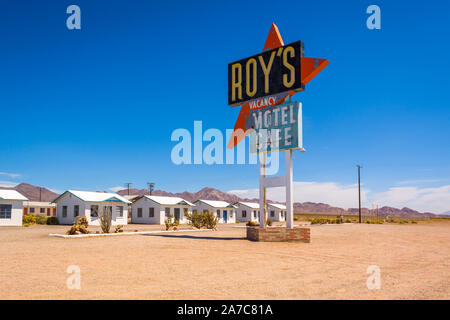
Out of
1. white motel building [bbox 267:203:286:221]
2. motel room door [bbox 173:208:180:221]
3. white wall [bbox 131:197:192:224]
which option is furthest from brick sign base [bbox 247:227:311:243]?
white motel building [bbox 267:203:286:221]

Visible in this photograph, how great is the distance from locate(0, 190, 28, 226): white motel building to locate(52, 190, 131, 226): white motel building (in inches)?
134

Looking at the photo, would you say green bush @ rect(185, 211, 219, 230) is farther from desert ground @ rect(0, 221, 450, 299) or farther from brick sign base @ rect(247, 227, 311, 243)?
desert ground @ rect(0, 221, 450, 299)

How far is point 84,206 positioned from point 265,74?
83.2 ft

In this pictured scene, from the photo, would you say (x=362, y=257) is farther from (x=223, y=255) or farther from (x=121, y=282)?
(x=121, y=282)

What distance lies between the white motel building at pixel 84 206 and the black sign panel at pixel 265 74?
71.2 feet

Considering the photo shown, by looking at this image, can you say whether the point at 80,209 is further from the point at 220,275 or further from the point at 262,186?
the point at 220,275

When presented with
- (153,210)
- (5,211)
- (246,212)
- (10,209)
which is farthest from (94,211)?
(246,212)

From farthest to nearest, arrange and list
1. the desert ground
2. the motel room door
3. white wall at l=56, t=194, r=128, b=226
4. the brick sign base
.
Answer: the motel room door
white wall at l=56, t=194, r=128, b=226
the brick sign base
the desert ground

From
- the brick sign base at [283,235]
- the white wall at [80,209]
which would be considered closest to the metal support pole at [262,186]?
the brick sign base at [283,235]

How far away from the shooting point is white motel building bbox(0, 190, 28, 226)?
111ft

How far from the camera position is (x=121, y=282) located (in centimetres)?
734

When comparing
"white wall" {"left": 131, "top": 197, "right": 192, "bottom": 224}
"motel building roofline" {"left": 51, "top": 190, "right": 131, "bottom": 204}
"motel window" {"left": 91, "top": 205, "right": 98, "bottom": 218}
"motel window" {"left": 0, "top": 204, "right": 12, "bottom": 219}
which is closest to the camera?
"motel window" {"left": 0, "top": 204, "right": 12, "bottom": 219}

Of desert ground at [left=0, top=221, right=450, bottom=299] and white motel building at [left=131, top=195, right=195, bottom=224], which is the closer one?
desert ground at [left=0, top=221, right=450, bottom=299]

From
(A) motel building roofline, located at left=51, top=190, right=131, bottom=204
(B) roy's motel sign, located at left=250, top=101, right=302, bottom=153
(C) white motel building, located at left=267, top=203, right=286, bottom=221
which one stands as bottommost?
(C) white motel building, located at left=267, top=203, right=286, bottom=221
